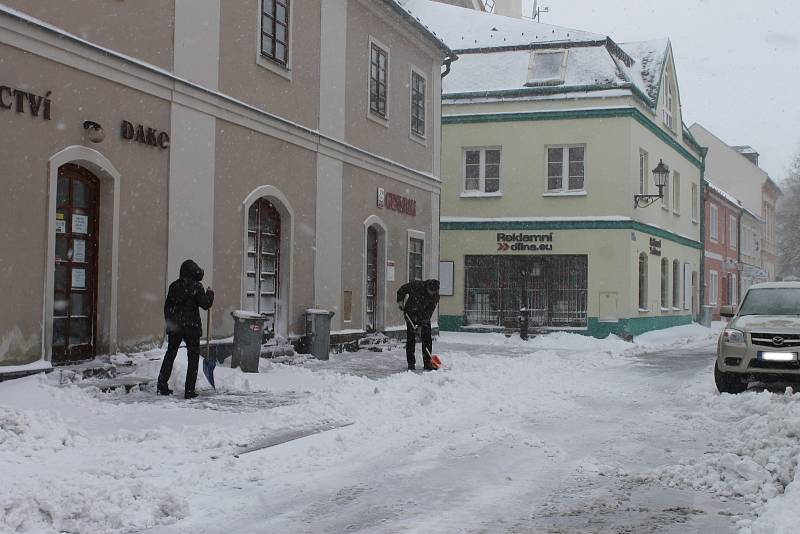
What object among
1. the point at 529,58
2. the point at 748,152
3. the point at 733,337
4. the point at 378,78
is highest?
the point at 748,152

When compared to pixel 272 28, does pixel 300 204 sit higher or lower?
lower

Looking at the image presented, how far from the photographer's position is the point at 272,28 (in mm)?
15258

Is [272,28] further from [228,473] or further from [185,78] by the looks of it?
[228,473]

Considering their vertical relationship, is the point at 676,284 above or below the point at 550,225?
below

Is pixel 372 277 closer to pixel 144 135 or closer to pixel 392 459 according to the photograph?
pixel 144 135

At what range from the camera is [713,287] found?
42312mm

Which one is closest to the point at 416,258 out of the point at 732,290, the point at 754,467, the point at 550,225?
the point at 550,225

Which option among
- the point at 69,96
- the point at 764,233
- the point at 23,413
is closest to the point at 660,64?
the point at 69,96

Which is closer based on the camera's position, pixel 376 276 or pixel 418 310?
pixel 418 310

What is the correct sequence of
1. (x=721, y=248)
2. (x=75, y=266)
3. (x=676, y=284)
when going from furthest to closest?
(x=721, y=248) → (x=676, y=284) → (x=75, y=266)

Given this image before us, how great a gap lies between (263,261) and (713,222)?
105ft

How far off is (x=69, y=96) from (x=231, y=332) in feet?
15.2

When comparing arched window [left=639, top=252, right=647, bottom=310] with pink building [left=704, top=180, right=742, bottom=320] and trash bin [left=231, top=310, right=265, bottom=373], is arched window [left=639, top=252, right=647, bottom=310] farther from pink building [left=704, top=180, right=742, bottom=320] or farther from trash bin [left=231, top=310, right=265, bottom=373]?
trash bin [left=231, top=310, right=265, bottom=373]

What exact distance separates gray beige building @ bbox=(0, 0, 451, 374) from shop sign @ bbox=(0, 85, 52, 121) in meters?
0.02
